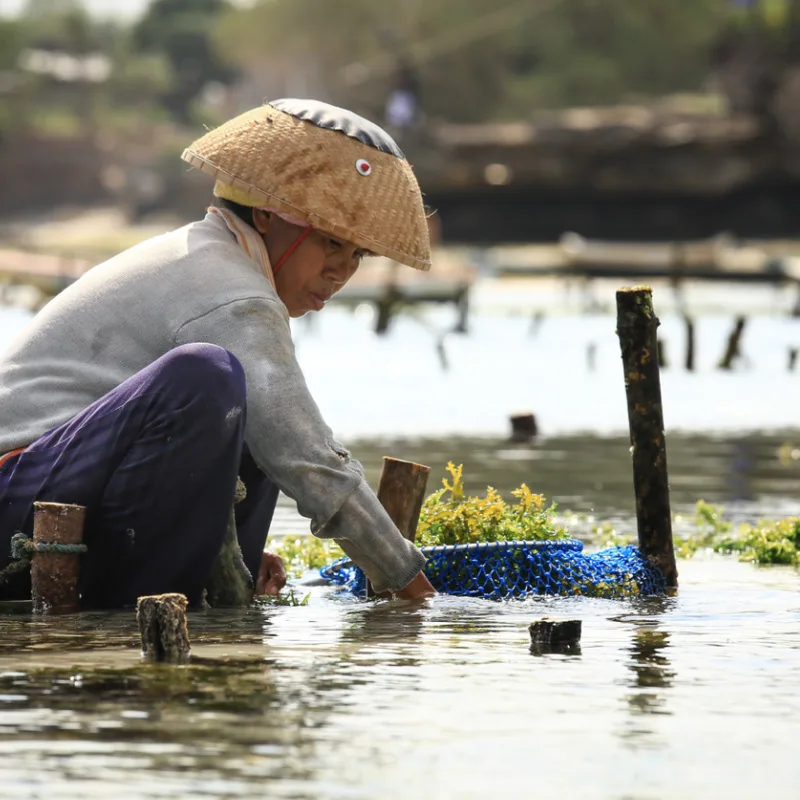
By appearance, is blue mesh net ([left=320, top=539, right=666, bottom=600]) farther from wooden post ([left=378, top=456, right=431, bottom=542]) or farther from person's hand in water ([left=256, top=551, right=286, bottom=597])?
person's hand in water ([left=256, top=551, right=286, bottom=597])

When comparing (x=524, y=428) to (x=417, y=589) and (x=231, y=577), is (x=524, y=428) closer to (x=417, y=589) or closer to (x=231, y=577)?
(x=417, y=589)

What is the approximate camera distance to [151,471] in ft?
17.6

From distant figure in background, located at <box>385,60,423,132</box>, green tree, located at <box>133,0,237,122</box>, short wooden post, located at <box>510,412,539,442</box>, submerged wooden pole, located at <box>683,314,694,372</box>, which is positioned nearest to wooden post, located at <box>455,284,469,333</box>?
submerged wooden pole, located at <box>683,314,694,372</box>

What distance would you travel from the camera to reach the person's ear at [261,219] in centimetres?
576

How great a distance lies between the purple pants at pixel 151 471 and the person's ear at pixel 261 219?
629 mm

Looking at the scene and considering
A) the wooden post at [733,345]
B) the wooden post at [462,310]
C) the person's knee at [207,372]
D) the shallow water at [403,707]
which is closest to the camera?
the shallow water at [403,707]

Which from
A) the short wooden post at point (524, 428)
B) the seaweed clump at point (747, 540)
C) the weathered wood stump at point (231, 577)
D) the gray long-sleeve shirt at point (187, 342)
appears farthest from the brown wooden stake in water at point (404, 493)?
the short wooden post at point (524, 428)

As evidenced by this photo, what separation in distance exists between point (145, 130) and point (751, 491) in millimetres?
71250

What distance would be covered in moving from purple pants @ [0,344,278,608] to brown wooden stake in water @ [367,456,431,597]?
102 centimetres

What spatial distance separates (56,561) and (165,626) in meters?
0.71

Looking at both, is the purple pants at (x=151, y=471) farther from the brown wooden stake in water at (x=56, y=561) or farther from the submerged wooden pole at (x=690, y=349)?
the submerged wooden pole at (x=690, y=349)

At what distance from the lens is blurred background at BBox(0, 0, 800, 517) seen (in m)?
17.1

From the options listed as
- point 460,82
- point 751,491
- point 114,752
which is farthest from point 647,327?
point 460,82

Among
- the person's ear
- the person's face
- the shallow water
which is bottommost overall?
the shallow water
